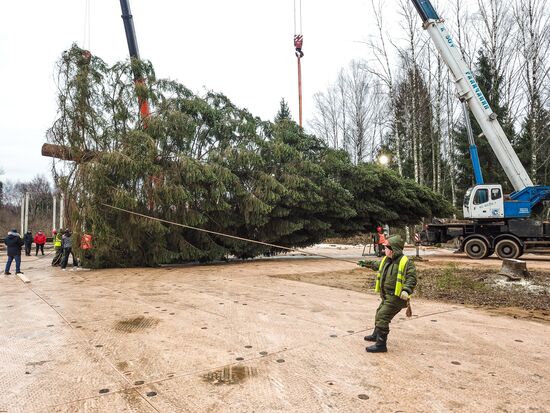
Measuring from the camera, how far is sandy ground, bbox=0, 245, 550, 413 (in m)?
3.17

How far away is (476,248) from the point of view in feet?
54.6

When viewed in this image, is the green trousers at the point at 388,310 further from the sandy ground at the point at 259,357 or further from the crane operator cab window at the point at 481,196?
the crane operator cab window at the point at 481,196

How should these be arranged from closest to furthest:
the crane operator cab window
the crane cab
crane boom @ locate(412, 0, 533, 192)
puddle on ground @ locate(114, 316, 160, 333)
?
1. puddle on ground @ locate(114, 316, 160, 333)
2. crane boom @ locate(412, 0, 533, 192)
3. the crane cab
4. the crane operator cab window

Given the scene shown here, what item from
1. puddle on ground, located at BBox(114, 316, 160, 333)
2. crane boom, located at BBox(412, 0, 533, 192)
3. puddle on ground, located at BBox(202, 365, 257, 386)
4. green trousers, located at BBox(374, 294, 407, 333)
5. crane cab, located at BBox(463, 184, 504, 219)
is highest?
crane boom, located at BBox(412, 0, 533, 192)

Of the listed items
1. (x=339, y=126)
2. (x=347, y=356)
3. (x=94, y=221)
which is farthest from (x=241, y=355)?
(x=339, y=126)

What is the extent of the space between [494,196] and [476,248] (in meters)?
2.43

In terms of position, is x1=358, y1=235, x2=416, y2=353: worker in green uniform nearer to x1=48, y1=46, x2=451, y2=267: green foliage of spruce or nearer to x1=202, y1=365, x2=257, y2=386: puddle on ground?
x1=202, y1=365, x2=257, y2=386: puddle on ground

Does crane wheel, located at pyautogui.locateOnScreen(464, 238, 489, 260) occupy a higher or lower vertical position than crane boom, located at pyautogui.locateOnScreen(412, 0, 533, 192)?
lower

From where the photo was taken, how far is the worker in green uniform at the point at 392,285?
4281 millimetres

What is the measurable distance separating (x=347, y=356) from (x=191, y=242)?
1129 cm

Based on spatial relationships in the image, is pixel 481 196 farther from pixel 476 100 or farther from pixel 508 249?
pixel 476 100

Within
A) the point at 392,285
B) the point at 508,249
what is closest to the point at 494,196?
the point at 508,249

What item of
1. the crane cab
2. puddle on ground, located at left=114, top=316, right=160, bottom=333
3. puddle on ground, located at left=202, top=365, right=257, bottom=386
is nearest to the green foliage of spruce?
the crane cab

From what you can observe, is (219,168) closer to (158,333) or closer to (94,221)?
(94,221)
